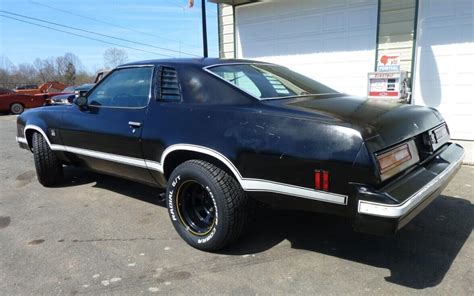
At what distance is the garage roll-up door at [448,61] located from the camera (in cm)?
636

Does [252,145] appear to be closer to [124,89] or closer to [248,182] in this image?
[248,182]

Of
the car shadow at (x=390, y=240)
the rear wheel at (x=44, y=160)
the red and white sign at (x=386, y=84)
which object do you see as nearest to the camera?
the car shadow at (x=390, y=240)

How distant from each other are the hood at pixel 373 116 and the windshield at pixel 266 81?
0.18m

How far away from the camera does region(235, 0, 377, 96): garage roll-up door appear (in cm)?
740

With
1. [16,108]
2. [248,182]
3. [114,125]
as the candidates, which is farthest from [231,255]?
[16,108]

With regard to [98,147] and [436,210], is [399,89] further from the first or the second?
[98,147]

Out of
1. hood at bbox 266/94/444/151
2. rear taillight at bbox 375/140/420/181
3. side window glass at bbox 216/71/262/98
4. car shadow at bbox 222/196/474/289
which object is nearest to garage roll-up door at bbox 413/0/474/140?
car shadow at bbox 222/196/474/289

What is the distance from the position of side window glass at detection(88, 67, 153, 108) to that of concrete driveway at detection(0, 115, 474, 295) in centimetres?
119

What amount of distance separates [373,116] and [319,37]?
215 inches

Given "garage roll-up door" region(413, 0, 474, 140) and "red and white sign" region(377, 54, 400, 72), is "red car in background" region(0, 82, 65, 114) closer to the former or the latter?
"red and white sign" region(377, 54, 400, 72)

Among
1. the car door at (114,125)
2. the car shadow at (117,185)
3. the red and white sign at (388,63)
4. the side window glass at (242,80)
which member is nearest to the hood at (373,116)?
the side window glass at (242,80)

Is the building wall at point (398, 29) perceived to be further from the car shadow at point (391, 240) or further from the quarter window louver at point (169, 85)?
the quarter window louver at point (169, 85)

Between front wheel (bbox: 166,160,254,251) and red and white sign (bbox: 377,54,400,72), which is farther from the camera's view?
red and white sign (bbox: 377,54,400,72)

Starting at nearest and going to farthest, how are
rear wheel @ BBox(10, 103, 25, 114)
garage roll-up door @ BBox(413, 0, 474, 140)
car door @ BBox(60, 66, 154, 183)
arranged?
car door @ BBox(60, 66, 154, 183)
garage roll-up door @ BBox(413, 0, 474, 140)
rear wheel @ BBox(10, 103, 25, 114)
